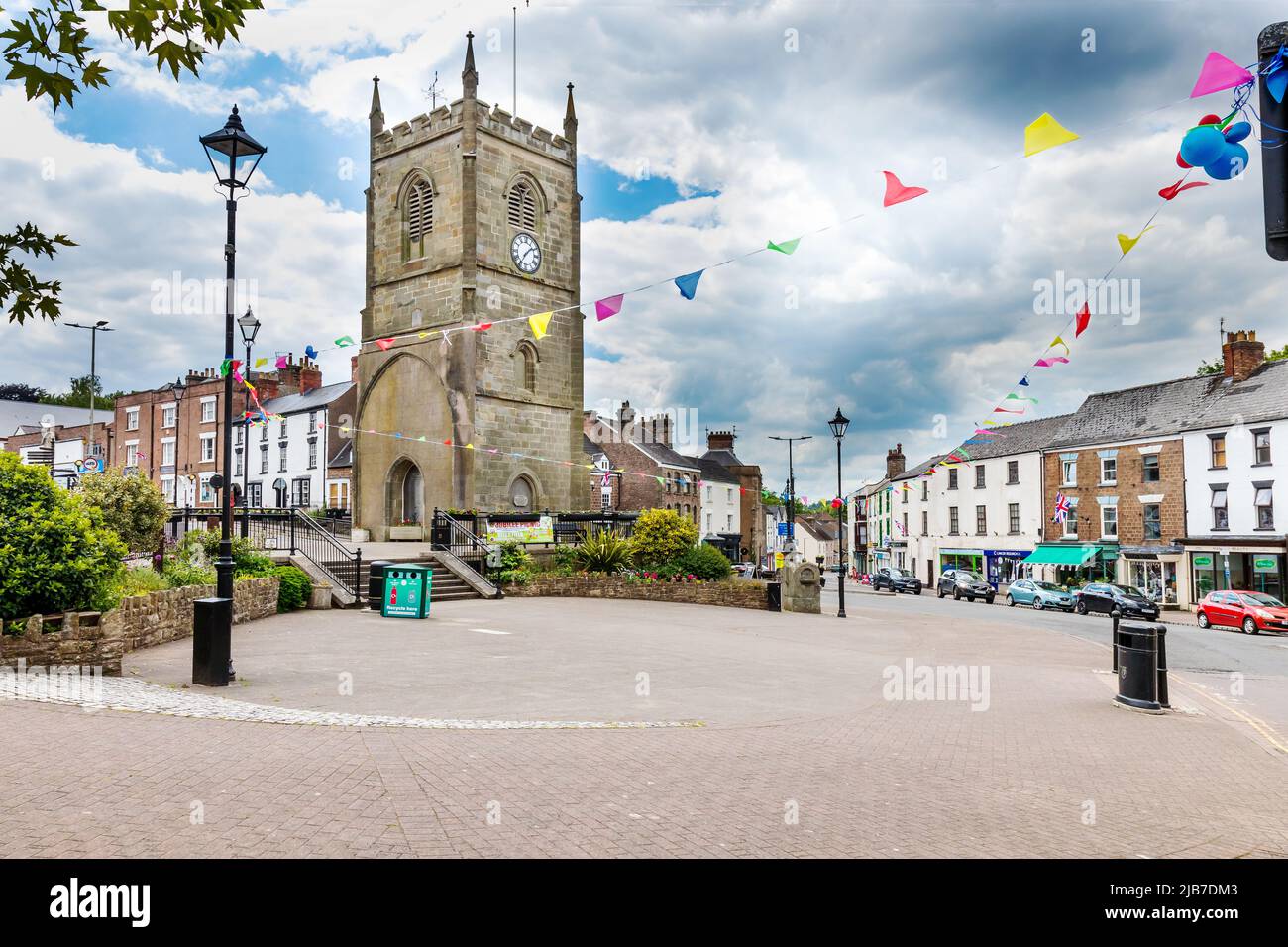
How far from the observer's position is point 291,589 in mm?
18500

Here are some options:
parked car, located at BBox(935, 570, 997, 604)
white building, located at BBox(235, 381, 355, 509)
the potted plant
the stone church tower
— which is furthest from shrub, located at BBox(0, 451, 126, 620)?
parked car, located at BBox(935, 570, 997, 604)

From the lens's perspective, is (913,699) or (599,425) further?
(599,425)

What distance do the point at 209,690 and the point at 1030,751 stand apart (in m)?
8.35

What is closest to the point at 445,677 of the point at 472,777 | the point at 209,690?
the point at 209,690

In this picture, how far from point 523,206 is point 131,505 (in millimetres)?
17738

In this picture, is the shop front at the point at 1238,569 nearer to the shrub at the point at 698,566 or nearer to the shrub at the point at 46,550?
the shrub at the point at 698,566

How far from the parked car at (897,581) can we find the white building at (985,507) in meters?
4.58

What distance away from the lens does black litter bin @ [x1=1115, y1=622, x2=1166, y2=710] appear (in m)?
10.3

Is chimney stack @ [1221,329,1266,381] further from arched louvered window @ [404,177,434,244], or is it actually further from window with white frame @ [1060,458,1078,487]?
arched louvered window @ [404,177,434,244]

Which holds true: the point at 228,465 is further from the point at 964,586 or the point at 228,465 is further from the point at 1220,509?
the point at 1220,509

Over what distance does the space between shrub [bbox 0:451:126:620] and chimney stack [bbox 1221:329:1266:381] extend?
4350cm
